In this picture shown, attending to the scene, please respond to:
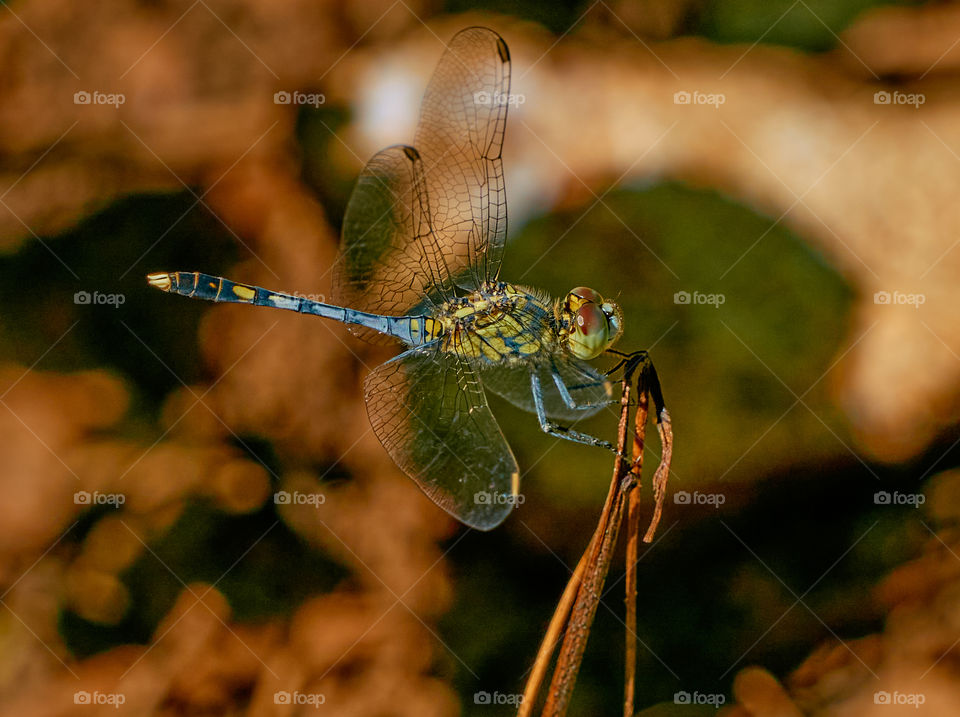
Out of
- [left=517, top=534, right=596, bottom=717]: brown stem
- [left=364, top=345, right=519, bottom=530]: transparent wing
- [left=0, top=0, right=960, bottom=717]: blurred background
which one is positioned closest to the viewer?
[left=517, top=534, right=596, bottom=717]: brown stem

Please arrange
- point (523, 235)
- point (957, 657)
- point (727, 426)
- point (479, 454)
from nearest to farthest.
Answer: point (479, 454)
point (957, 657)
point (727, 426)
point (523, 235)

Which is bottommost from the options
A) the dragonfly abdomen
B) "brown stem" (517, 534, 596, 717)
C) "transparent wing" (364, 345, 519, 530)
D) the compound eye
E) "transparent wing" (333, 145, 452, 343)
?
"brown stem" (517, 534, 596, 717)

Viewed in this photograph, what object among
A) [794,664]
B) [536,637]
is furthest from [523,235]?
[794,664]

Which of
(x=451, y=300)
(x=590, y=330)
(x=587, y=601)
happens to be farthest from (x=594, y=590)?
(x=451, y=300)

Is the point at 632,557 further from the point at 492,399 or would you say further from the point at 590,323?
the point at 492,399

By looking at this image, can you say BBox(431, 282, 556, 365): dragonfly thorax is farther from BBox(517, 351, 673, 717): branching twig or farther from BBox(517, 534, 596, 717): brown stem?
BBox(517, 534, 596, 717): brown stem

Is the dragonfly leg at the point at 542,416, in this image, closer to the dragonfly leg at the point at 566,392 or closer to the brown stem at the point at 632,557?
the dragonfly leg at the point at 566,392

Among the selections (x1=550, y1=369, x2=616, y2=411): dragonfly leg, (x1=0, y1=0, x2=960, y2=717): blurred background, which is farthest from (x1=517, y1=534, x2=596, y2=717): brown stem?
(x1=0, y1=0, x2=960, y2=717): blurred background

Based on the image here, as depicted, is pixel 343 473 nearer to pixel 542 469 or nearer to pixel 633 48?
pixel 542 469
